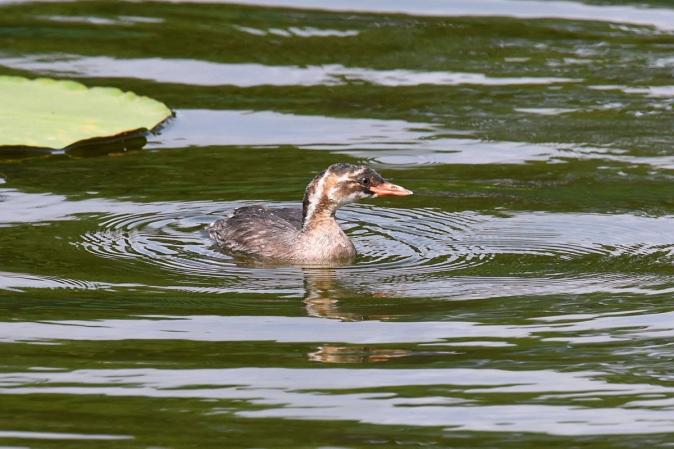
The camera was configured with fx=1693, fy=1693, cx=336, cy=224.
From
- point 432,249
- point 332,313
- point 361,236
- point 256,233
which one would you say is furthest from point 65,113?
point 332,313

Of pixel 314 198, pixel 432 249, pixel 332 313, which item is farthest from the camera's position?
pixel 314 198

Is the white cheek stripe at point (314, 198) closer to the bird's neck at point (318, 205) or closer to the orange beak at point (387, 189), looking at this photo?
the bird's neck at point (318, 205)

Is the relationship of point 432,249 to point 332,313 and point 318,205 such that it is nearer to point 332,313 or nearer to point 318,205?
point 318,205

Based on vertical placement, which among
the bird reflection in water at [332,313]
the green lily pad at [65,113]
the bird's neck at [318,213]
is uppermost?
the green lily pad at [65,113]

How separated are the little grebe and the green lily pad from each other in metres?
1.77

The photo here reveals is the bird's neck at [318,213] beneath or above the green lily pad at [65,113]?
beneath

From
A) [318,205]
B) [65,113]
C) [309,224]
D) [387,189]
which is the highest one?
[65,113]

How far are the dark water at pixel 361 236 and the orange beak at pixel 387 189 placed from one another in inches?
11.3

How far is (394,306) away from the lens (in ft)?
26.1

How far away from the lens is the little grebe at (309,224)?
9523 mm

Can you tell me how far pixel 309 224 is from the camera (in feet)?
31.8

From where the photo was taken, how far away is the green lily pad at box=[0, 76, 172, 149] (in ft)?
36.5

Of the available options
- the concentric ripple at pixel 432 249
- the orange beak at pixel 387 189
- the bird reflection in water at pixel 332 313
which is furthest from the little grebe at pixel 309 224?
the bird reflection in water at pixel 332 313

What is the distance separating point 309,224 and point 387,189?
490mm
